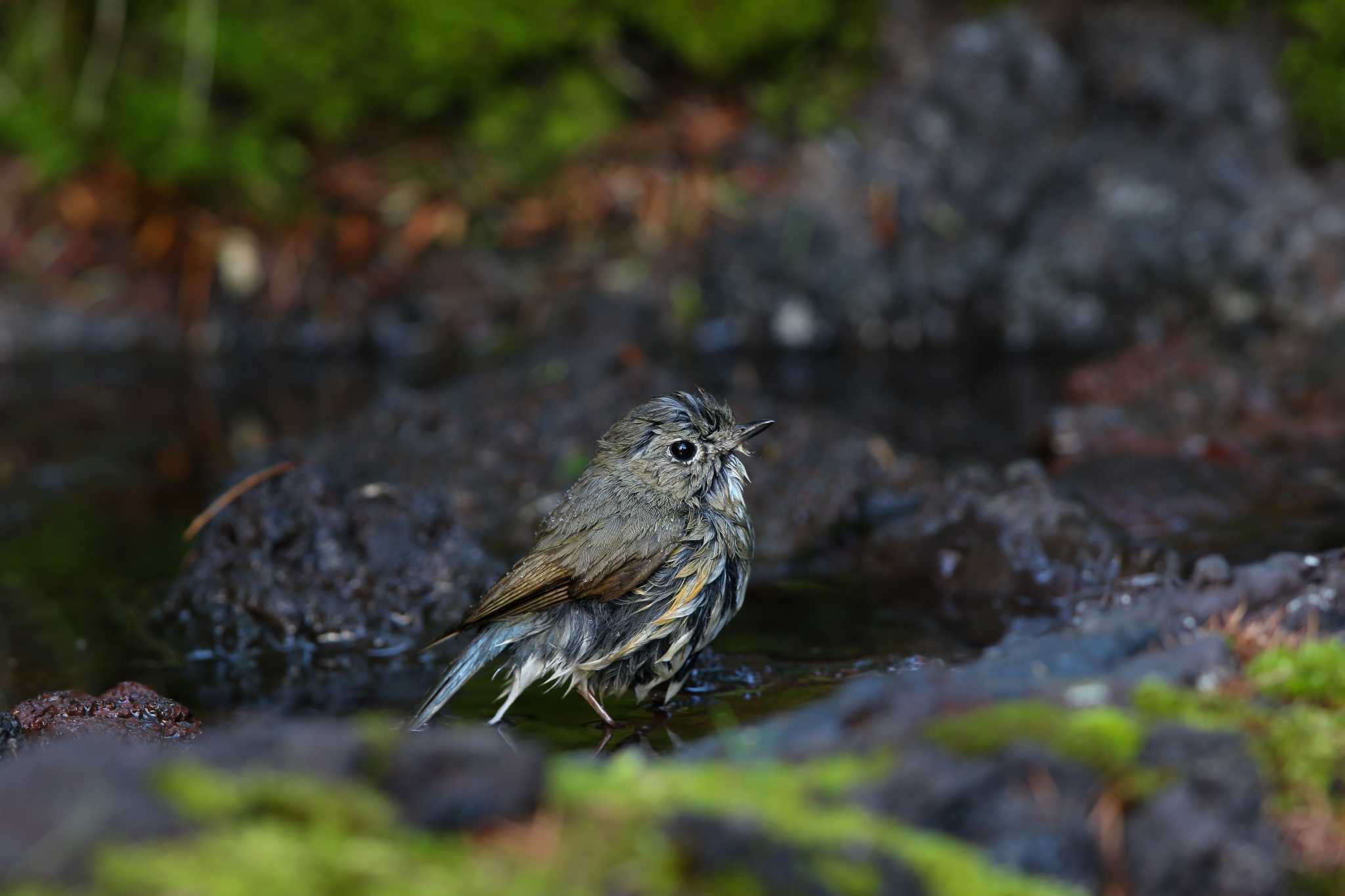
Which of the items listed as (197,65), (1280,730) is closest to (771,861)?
(1280,730)

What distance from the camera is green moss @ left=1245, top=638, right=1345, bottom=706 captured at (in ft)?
11.1

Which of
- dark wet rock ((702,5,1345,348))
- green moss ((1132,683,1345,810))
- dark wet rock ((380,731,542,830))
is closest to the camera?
dark wet rock ((380,731,542,830))

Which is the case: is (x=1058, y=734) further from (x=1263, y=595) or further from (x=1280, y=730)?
(x=1263, y=595)

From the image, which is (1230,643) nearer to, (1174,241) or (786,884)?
(786,884)

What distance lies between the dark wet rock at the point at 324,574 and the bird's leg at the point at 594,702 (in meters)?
1.21

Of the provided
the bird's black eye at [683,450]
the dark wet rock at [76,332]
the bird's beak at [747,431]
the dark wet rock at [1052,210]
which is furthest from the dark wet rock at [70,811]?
the dark wet rock at [76,332]

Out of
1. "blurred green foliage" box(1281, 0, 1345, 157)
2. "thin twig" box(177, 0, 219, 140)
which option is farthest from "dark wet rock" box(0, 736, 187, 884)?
"blurred green foliage" box(1281, 0, 1345, 157)

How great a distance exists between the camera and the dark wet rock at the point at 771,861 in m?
2.61

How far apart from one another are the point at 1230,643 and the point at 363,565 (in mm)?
4674

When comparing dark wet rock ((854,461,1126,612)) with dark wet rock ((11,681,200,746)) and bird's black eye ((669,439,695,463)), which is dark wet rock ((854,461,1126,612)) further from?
dark wet rock ((11,681,200,746))

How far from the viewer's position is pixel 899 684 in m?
3.32

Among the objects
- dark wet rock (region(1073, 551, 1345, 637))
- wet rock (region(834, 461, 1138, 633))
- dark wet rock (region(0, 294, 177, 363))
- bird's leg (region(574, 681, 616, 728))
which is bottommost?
bird's leg (region(574, 681, 616, 728))

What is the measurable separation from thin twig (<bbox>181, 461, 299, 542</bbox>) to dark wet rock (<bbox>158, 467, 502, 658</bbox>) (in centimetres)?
3

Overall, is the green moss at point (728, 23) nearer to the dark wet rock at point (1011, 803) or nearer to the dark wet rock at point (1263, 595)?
the dark wet rock at point (1263, 595)
